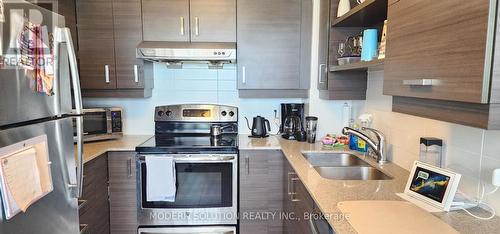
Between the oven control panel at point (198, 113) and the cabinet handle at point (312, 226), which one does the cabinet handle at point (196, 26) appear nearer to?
the oven control panel at point (198, 113)

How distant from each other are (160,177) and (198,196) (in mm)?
308

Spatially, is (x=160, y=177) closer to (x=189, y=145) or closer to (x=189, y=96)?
(x=189, y=145)

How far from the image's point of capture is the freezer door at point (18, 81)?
0.93 m

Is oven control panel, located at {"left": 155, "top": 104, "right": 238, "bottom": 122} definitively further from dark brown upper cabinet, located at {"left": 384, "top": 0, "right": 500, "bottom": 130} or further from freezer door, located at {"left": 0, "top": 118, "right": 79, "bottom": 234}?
dark brown upper cabinet, located at {"left": 384, "top": 0, "right": 500, "bottom": 130}

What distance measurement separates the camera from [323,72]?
2256 millimetres

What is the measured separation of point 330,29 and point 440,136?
1.06 metres

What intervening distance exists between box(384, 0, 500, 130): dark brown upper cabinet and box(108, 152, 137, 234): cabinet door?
1816 millimetres

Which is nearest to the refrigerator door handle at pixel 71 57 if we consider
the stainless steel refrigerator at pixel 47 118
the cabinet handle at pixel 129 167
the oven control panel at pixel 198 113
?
the stainless steel refrigerator at pixel 47 118

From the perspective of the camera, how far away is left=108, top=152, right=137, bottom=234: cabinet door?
2225 mm

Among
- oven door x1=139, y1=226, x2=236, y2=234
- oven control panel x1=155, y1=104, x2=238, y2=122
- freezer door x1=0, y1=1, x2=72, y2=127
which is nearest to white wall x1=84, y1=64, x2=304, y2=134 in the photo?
oven control panel x1=155, y1=104, x2=238, y2=122

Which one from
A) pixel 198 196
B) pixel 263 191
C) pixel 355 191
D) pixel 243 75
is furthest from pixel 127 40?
pixel 355 191

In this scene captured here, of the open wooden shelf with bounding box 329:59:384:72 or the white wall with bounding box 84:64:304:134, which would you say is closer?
the open wooden shelf with bounding box 329:59:384:72

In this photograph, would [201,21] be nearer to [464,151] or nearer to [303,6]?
[303,6]

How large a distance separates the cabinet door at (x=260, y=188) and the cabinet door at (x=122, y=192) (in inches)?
31.1
